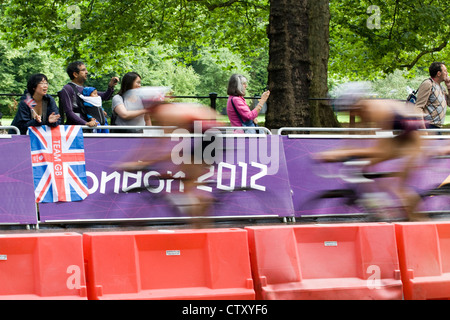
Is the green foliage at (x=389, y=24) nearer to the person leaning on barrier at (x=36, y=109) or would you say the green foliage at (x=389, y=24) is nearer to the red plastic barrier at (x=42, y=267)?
the person leaning on barrier at (x=36, y=109)

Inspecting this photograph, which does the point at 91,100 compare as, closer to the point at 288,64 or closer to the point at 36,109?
the point at 36,109

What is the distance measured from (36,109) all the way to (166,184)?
2235 millimetres

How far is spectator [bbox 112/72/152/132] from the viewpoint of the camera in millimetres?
10531

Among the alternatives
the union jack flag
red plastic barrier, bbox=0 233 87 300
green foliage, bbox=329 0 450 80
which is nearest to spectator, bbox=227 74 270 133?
the union jack flag

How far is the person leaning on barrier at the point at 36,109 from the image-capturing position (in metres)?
10.3

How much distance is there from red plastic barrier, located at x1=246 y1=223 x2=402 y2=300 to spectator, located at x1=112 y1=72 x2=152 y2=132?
4675 mm

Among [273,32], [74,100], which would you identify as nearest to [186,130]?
[74,100]

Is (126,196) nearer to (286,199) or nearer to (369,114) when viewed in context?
(286,199)

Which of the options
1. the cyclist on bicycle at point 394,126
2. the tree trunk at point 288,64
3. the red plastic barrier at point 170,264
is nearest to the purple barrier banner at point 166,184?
the cyclist on bicycle at point 394,126

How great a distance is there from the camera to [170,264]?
6.17 metres

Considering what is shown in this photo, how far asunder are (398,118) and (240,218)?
2.97 meters

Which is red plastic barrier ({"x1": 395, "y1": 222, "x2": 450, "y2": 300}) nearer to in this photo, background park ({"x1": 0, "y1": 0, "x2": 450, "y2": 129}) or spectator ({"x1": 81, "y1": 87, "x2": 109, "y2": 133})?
spectator ({"x1": 81, "y1": 87, "x2": 109, "y2": 133})
